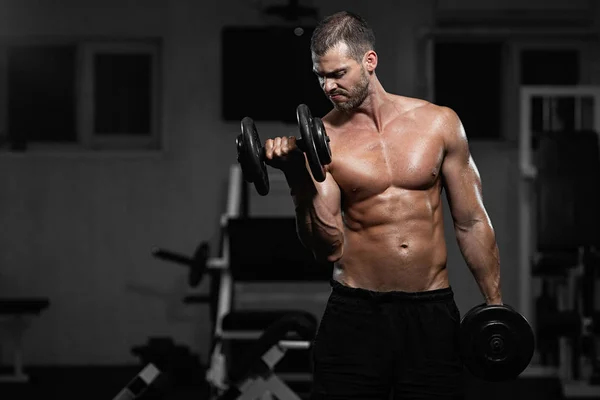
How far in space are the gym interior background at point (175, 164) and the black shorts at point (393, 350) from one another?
3.57m

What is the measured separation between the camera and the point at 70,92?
239 inches

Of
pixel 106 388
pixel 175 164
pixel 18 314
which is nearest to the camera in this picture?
pixel 106 388

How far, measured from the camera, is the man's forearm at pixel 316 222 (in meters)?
2.30

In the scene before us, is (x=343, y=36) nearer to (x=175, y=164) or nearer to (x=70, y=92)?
(x=175, y=164)

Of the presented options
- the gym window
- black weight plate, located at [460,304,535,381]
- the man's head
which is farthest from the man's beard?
the gym window

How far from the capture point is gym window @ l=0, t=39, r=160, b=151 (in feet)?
19.8

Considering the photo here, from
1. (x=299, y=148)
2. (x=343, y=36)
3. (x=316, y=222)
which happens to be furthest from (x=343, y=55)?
(x=316, y=222)

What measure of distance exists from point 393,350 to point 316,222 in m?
0.34

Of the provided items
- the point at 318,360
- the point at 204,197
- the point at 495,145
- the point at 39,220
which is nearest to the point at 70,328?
the point at 39,220

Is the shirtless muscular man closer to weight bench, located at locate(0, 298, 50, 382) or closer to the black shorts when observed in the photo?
the black shorts

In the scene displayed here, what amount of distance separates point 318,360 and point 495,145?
3.79m

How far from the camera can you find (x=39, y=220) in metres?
5.96

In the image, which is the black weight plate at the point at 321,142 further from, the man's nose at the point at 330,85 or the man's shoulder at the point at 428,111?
the man's shoulder at the point at 428,111

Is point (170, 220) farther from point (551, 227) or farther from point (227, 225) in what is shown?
point (551, 227)
